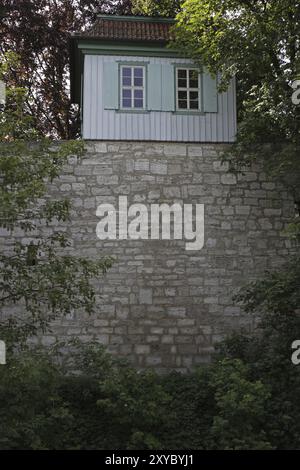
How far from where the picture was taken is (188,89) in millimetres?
13445

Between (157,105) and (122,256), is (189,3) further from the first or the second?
(122,256)

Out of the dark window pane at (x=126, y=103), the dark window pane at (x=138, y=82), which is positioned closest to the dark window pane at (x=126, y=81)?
the dark window pane at (x=138, y=82)

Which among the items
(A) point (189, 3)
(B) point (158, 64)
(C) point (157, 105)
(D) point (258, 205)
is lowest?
(D) point (258, 205)

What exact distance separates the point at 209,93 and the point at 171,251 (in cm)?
357

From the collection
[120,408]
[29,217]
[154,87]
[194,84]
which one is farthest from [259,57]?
[120,408]

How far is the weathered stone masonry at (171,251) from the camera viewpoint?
12.1m

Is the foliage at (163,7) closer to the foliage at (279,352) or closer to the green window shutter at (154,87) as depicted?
the green window shutter at (154,87)

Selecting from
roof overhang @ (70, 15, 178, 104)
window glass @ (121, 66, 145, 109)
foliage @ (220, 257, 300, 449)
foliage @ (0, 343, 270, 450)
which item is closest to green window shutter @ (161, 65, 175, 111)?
roof overhang @ (70, 15, 178, 104)

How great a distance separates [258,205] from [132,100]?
3.42m

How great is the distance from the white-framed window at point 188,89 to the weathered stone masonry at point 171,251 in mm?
967

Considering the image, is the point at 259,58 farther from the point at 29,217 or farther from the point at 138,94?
the point at 29,217

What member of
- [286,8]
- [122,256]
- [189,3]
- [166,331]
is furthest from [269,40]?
[166,331]

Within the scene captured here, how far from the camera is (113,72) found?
43.4 ft

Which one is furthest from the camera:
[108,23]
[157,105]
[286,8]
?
[108,23]
